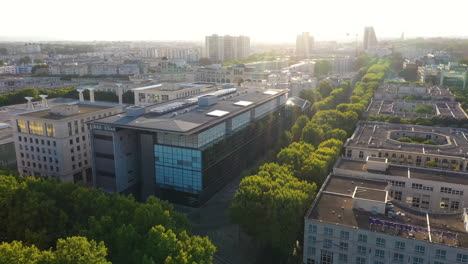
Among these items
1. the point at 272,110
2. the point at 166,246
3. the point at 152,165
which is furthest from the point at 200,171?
the point at 272,110

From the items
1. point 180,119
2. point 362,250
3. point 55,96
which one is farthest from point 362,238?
point 55,96

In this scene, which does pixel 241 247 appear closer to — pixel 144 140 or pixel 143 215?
pixel 143 215

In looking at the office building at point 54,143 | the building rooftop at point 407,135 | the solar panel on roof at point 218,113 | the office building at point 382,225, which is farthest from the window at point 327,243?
the office building at point 54,143

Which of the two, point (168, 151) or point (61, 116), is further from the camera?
point (61, 116)

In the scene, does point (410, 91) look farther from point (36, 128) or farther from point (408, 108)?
point (36, 128)

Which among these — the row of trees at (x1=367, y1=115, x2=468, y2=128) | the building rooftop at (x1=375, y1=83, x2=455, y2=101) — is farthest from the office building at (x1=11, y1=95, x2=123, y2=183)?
the building rooftop at (x1=375, y1=83, x2=455, y2=101)

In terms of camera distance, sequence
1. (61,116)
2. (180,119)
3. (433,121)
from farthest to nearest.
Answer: (433,121) < (61,116) < (180,119)

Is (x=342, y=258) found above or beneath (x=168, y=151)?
beneath

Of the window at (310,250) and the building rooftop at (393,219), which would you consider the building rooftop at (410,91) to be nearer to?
the building rooftop at (393,219)

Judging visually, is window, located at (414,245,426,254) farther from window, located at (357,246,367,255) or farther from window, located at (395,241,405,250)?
window, located at (357,246,367,255)
